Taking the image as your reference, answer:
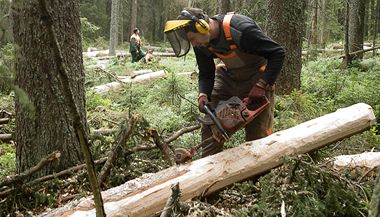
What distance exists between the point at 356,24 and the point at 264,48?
410 inches

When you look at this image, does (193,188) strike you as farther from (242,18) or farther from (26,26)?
(26,26)

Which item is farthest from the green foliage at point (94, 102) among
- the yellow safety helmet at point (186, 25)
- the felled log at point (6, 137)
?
the yellow safety helmet at point (186, 25)

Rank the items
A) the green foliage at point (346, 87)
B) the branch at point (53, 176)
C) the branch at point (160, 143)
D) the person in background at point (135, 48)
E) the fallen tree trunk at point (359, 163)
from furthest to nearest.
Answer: the person in background at point (135, 48) < the green foliage at point (346, 87) < the branch at point (160, 143) < the fallen tree trunk at point (359, 163) < the branch at point (53, 176)

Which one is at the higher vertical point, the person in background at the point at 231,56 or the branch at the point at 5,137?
the person in background at the point at 231,56

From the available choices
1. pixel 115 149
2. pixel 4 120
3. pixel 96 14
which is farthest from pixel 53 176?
pixel 96 14

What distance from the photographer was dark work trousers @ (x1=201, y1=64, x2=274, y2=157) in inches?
188

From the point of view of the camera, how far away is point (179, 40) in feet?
15.0

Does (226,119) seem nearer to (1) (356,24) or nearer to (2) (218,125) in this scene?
(2) (218,125)

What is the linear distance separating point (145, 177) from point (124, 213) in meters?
0.51

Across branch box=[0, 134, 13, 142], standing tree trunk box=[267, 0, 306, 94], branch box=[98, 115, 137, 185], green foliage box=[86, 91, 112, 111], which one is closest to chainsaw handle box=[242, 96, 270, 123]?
branch box=[98, 115, 137, 185]

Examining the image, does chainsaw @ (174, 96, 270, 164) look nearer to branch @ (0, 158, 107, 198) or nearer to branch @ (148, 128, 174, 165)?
branch @ (148, 128, 174, 165)

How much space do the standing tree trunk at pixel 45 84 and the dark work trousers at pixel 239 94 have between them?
1.59 meters

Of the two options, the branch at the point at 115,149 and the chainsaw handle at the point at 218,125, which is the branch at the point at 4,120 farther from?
the chainsaw handle at the point at 218,125

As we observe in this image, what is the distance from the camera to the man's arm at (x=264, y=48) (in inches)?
168
